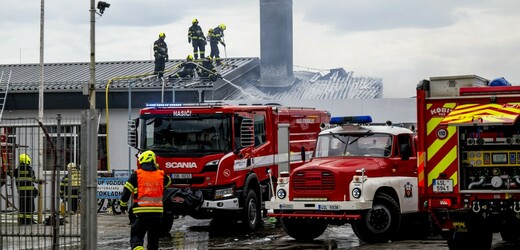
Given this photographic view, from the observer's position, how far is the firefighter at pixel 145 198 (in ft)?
43.2

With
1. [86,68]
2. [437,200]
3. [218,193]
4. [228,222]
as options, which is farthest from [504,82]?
[86,68]

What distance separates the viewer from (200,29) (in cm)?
3300

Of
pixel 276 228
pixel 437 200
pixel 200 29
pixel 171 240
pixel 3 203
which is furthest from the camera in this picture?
pixel 200 29

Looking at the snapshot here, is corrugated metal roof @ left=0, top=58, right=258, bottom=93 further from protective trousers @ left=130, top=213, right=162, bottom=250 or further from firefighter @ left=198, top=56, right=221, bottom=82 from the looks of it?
protective trousers @ left=130, top=213, right=162, bottom=250

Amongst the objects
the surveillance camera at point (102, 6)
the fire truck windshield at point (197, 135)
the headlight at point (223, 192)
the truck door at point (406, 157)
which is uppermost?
the surveillance camera at point (102, 6)

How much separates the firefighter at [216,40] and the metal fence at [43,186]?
21.4m

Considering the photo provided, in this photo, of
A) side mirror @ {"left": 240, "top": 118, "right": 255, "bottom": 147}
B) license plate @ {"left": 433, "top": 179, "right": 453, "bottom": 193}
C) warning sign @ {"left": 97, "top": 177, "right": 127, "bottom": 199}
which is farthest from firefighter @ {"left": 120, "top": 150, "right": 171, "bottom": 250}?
warning sign @ {"left": 97, "top": 177, "right": 127, "bottom": 199}

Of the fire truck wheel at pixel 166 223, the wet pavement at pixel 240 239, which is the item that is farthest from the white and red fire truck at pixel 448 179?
the fire truck wheel at pixel 166 223

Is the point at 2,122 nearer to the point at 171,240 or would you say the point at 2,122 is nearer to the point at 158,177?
the point at 158,177

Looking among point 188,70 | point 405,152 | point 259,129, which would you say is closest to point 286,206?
point 405,152

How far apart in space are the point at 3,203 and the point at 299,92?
21.5 meters

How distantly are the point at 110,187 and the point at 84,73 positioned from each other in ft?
39.1

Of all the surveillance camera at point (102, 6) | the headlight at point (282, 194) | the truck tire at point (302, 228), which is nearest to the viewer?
the headlight at point (282, 194)

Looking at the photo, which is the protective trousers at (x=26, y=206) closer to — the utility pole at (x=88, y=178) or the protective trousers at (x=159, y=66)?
the utility pole at (x=88, y=178)
